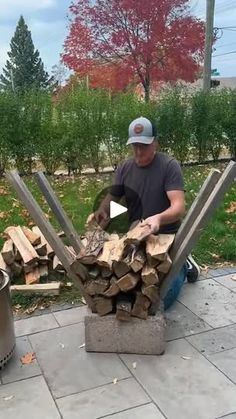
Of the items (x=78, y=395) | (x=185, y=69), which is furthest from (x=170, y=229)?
(x=185, y=69)

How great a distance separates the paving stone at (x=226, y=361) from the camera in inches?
102

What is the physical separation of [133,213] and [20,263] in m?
1.29

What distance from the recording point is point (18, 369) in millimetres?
2691

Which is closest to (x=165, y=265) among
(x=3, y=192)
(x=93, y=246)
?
(x=93, y=246)

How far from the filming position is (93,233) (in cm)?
297

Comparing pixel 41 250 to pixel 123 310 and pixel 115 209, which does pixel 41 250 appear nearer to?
pixel 115 209

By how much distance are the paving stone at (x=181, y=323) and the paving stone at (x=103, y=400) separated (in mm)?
601

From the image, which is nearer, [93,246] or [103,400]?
[103,400]

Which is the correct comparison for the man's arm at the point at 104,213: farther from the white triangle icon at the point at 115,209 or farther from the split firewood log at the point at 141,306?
the split firewood log at the point at 141,306

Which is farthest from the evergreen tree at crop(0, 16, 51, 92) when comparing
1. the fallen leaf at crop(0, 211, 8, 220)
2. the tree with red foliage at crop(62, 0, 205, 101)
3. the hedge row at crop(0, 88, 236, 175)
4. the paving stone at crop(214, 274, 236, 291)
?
the paving stone at crop(214, 274, 236, 291)

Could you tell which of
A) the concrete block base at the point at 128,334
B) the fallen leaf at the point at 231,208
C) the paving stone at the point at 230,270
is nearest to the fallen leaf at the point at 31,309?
the concrete block base at the point at 128,334

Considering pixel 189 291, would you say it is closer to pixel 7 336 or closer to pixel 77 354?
pixel 77 354

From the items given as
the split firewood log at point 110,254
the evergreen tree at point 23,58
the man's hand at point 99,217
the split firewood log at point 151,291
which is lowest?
the split firewood log at point 151,291

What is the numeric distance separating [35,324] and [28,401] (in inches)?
33.9
